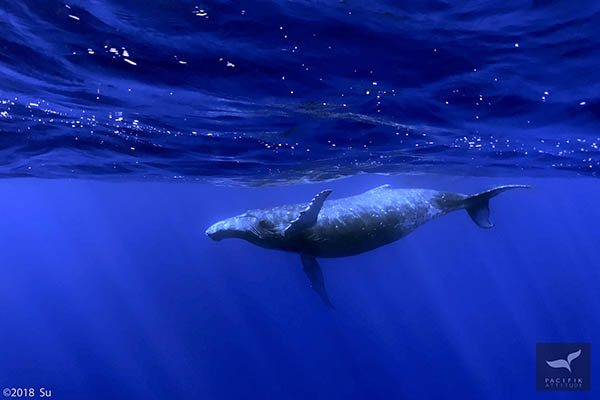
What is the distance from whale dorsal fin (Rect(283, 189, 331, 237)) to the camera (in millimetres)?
7582

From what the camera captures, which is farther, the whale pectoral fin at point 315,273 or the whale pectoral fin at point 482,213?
the whale pectoral fin at point 482,213

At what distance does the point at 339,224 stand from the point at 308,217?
100 cm

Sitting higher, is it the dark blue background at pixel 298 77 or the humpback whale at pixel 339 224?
the dark blue background at pixel 298 77

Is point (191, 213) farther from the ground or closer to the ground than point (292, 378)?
farther from the ground

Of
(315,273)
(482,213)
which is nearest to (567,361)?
(482,213)

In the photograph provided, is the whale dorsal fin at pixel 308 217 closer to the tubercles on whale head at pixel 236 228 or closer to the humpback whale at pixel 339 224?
the humpback whale at pixel 339 224

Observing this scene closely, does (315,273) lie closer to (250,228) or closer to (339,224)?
(339,224)

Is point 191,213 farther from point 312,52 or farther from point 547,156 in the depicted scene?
point 312,52

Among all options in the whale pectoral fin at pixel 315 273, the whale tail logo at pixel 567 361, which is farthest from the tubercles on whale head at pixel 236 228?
the whale tail logo at pixel 567 361

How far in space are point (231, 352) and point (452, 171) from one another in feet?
124

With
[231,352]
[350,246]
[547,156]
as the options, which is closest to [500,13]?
[350,246]

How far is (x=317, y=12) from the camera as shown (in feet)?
25.8

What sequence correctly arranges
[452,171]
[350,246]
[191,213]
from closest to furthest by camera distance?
[350,246] → [452,171] → [191,213]

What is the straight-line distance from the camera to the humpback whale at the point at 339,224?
8781 millimetres
